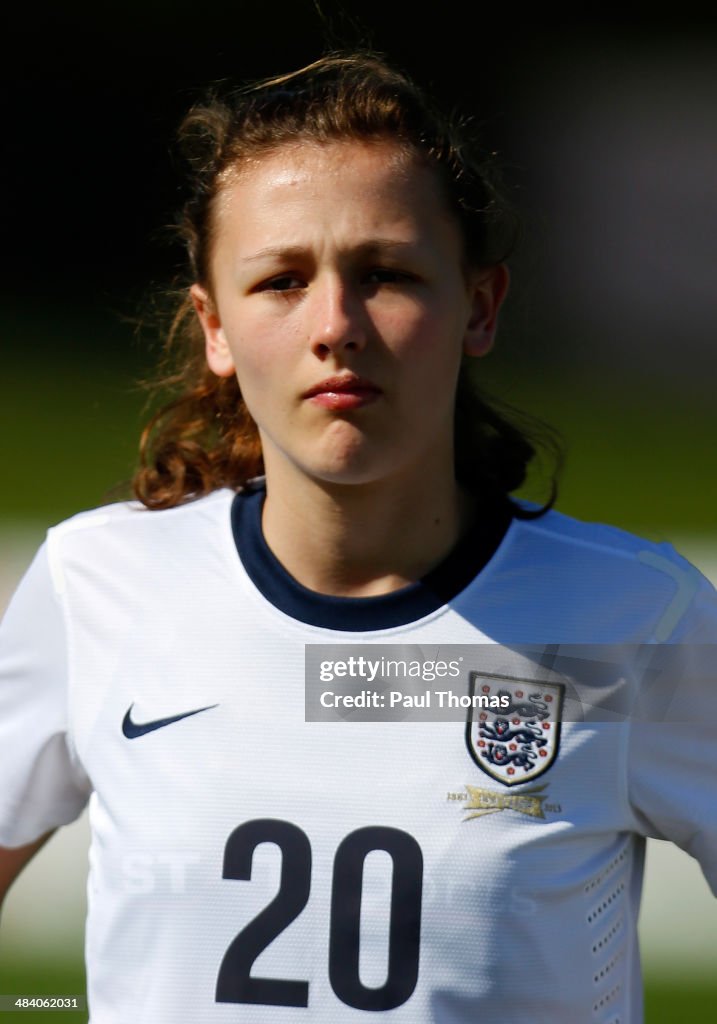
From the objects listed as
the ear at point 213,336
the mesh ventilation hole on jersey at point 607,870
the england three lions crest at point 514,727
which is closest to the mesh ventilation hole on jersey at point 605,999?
the mesh ventilation hole on jersey at point 607,870

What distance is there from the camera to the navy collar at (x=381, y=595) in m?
1.63

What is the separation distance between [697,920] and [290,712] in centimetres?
195

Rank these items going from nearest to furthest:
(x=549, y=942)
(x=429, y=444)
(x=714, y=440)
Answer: (x=549, y=942) < (x=429, y=444) < (x=714, y=440)

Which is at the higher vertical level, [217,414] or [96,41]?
[96,41]

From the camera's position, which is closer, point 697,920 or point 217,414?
point 217,414

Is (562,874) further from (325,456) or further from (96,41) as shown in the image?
(96,41)

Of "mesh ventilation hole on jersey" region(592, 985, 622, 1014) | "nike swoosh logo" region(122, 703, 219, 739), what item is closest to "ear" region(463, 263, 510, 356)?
"nike swoosh logo" region(122, 703, 219, 739)

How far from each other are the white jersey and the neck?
0.03m

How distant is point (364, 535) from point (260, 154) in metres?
0.49

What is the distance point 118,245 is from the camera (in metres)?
11.7

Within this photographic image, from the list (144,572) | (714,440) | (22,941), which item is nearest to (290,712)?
(144,572)

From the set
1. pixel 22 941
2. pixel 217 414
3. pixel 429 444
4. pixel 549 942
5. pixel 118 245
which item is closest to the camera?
pixel 549 942

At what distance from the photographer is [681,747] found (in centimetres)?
155

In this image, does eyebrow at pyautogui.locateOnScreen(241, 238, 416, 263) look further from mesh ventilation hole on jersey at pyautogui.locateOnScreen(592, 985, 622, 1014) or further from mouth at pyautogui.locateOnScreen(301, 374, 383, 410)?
mesh ventilation hole on jersey at pyautogui.locateOnScreen(592, 985, 622, 1014)
